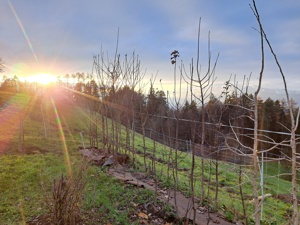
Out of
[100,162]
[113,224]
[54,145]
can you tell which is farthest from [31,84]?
[113,224]

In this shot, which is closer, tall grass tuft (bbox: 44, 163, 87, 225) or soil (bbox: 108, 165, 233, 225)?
tall grass tuft (bbox: 44, 163, 87, 225)

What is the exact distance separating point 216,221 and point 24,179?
16.3ft

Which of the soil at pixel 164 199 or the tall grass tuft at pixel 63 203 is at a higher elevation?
the tall grass tuft at pixel 63 203

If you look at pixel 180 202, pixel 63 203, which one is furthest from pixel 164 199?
pixel 63 203

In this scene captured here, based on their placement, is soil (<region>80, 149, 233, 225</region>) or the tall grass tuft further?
soil (<region>80, 149, 233, 225</region>)

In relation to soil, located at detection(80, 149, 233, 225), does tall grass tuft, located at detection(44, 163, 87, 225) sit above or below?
above

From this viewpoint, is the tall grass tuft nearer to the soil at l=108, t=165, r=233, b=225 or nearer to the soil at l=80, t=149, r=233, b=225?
the soil at l=80, t=149, r=233, b=225

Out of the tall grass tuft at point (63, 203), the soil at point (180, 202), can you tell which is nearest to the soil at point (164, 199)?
the soil at point (180, 202)

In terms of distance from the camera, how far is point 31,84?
48.0 meters

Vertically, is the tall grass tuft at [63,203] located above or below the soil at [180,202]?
above

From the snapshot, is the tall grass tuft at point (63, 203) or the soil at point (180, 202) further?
the soil at point (180, 202)

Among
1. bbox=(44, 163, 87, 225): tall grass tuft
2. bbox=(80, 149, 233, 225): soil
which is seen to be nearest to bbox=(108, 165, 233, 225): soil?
bbox=(80, 149, 233, 225): soil

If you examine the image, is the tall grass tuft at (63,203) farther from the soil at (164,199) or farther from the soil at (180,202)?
the soil at (180,202)

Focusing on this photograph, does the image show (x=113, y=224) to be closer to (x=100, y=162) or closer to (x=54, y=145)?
(x=100, y=162)
